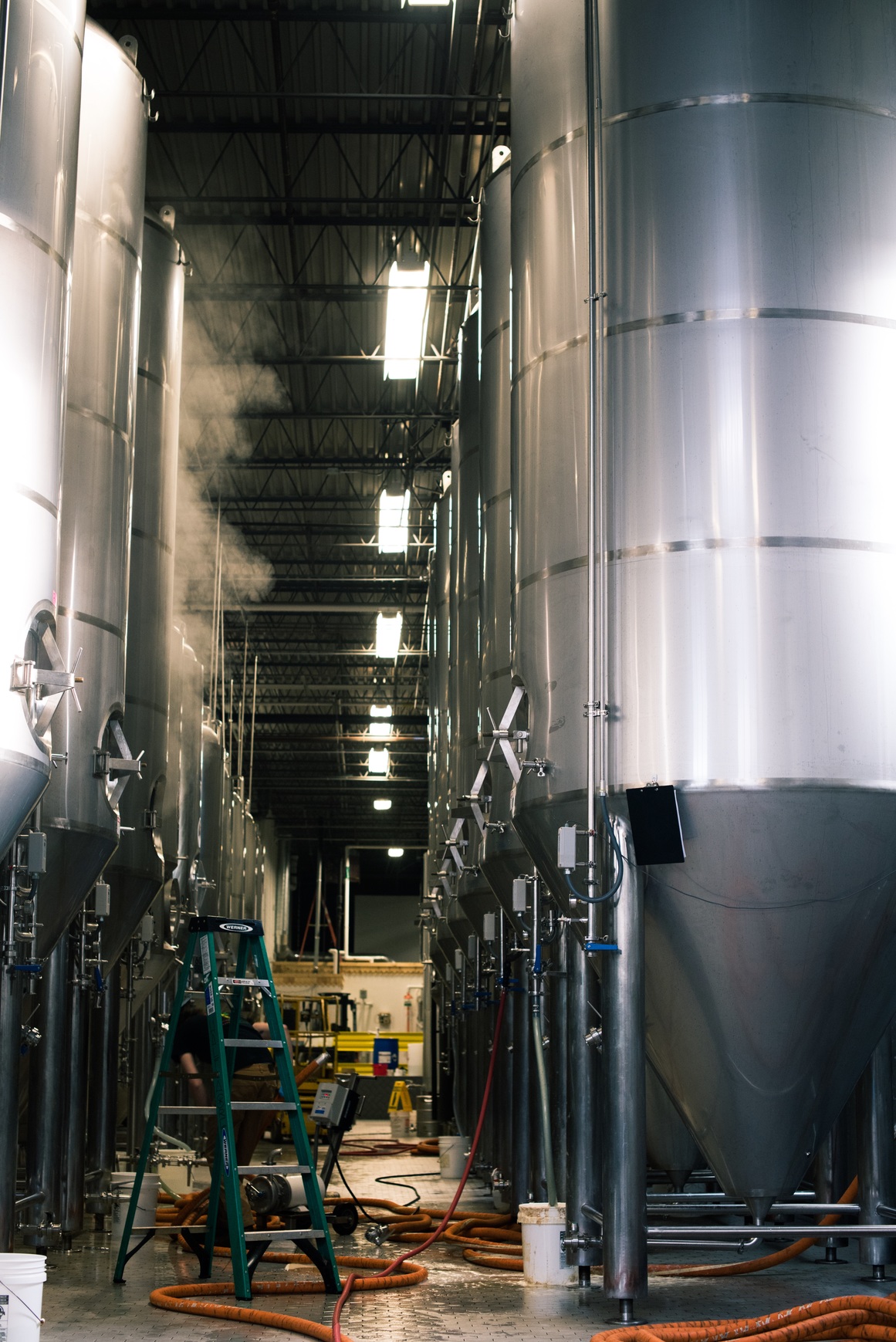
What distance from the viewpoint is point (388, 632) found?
24453 millimetres

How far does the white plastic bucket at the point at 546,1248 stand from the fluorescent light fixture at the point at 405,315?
948 cm

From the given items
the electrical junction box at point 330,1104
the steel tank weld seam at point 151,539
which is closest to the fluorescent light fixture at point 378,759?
the steel tank weld seam at point 151,539

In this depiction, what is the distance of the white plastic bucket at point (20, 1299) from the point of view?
5113 mm

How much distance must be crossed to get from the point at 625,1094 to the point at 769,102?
461 cm

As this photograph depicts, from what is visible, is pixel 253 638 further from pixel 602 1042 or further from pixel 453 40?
pixel 602 1042

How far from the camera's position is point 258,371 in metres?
19.7

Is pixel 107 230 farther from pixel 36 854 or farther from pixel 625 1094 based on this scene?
pixel 625 1094

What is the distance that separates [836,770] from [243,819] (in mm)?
21508

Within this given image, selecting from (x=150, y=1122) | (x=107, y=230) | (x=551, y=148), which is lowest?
(x=150, y=1122)

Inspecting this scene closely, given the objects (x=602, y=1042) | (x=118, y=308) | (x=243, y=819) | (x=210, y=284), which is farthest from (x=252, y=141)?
(x=243, y=819)

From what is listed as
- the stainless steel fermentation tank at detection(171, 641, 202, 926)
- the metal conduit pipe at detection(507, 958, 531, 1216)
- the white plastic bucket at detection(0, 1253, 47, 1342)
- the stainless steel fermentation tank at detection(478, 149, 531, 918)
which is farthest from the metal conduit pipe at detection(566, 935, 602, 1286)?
the stainless steel fermentation tank at detection(171, 641, 202, 926)

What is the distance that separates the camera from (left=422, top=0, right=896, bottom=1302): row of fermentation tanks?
609 cm

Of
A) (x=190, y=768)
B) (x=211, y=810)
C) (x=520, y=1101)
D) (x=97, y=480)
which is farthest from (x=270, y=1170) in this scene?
(x=211, y=810)

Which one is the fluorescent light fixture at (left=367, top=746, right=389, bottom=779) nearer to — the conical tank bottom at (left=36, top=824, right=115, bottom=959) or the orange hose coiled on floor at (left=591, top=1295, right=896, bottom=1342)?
the conical tank bottom at (left=36, top=824, right=115, bottom=959)
